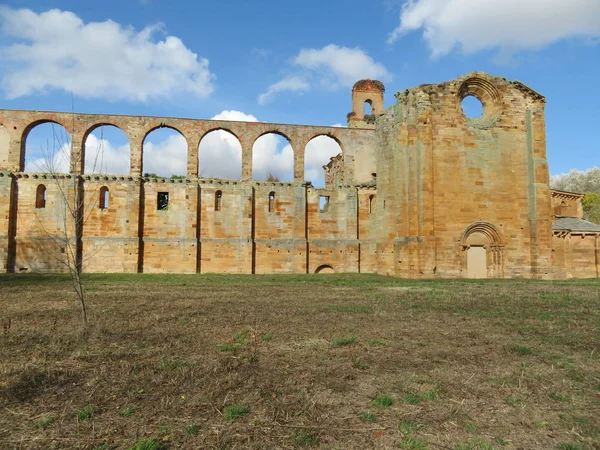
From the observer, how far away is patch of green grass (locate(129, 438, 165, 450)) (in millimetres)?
3141

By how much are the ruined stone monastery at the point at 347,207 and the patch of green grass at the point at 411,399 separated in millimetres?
16793

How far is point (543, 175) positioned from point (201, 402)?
78.6 feet

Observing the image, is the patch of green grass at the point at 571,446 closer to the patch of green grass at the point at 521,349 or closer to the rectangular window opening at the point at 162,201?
the patch of green grass at the point at 521,349

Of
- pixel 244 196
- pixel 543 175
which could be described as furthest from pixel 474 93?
pixel 244 196

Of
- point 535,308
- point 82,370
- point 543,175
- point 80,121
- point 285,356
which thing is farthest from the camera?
point 80,121

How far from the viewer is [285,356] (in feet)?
19.0

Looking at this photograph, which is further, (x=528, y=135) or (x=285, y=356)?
(x=528, y=135)

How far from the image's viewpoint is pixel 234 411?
12.6 feet

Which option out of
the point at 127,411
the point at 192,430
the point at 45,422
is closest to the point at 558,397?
the point at 192,430

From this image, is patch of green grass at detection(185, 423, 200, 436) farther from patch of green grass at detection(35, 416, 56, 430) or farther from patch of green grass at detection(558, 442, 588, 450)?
patch of green grass at detection(558, 442, 588, 450)

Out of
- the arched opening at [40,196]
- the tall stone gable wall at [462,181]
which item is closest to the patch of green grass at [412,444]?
the tall stone gable wall at [462,181]

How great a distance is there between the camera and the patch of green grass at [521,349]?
19.9 feet

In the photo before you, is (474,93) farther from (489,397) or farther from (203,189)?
(489,397)

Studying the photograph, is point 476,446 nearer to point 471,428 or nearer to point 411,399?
point 471,428
